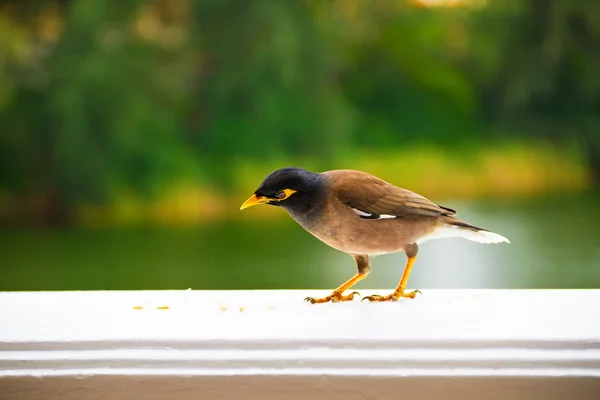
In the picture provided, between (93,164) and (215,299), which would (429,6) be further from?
(215,299)

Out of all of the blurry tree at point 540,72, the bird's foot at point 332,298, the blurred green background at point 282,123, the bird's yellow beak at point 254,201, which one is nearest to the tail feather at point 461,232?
the bird's foot at point 332,298

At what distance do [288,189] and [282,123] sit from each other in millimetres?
1874

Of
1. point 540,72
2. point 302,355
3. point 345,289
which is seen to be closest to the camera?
point 302,355

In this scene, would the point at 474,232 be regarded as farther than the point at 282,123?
No

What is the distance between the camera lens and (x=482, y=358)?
596mm

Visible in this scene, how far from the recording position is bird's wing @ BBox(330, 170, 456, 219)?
907 mm

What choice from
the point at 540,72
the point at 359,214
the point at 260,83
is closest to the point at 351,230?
the point at 359,214

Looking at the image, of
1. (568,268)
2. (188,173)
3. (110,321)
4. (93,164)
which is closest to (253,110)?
(188,173)

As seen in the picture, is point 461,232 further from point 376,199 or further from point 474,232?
point 376,199

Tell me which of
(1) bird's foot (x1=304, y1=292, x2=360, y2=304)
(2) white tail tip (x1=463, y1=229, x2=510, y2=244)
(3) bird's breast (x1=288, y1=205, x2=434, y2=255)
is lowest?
(1) bird's foot (x1=304, y1=292, x2=360, y2=304)

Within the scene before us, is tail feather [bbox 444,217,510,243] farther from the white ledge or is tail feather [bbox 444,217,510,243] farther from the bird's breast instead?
the white ledge

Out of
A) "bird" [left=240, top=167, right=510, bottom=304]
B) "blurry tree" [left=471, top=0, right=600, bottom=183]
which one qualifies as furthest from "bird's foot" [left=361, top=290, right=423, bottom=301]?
"blurry tree" [left=471, top=0, right=600, bottom=183]

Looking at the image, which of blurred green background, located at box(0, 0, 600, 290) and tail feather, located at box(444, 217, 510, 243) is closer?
tail feather, located at box(444, 217, 510, 243)

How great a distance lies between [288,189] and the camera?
33.7 inches
